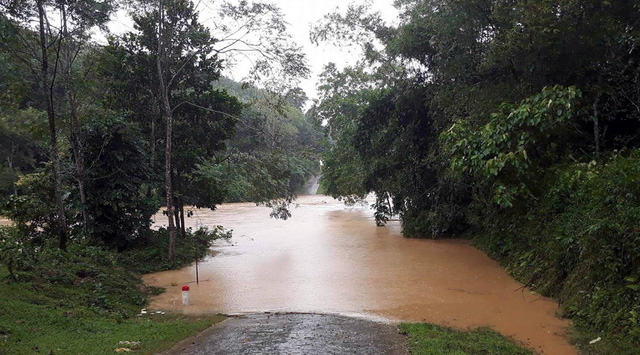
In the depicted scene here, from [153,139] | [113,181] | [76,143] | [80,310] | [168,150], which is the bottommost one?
[80,310]

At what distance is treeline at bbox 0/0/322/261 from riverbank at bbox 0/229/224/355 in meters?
1.08

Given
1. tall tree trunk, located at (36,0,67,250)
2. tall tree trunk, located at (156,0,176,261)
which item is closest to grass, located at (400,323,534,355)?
tall tree trunk, located at (36,0,67,250)

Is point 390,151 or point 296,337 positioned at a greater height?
point 390,151

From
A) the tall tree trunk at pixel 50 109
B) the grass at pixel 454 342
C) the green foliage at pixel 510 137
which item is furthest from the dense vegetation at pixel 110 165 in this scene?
the green foliage at pixel 510 137

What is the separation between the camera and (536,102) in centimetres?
831

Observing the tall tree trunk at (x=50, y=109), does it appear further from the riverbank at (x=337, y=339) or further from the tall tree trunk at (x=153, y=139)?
the riverbank at (x=337, y=339)

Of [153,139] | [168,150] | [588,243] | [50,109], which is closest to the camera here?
[588,243]

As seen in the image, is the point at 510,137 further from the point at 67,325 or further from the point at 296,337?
the point at 67,325

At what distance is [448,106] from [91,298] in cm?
933

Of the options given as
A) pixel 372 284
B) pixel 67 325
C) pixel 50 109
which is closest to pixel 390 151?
pixel 372 284

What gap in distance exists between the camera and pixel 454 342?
5754 mm

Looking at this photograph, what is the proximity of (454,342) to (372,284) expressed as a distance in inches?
181

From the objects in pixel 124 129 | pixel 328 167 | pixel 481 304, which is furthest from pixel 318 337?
pixel 328 167

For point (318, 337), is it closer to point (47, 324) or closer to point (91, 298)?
point (47, 324)
